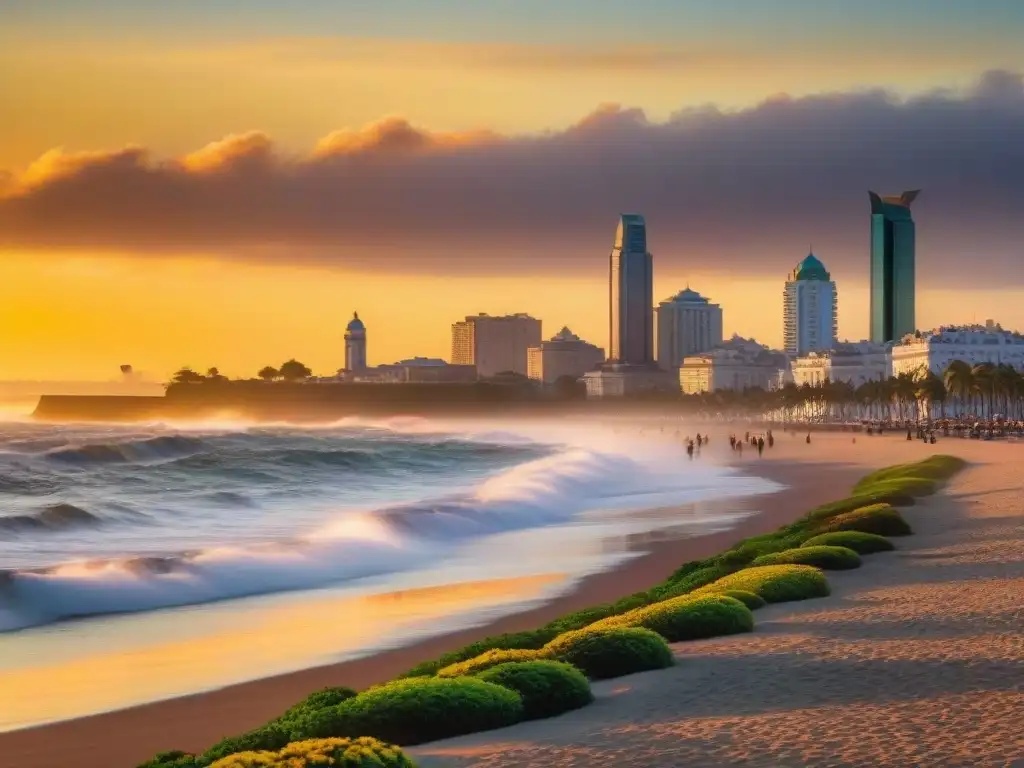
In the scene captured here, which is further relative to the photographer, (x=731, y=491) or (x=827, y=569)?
(x=731, y=491)

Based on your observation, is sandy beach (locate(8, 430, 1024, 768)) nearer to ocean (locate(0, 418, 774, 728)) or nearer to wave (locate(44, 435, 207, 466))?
ocean (locate(0, 418, 774, 728))

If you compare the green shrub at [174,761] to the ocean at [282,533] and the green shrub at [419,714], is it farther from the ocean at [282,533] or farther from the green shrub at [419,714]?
the ocean at [282,533]

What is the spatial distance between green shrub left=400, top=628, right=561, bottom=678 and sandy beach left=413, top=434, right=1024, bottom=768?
1927 mm

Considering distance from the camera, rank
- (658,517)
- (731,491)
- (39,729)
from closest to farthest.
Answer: (39,729)
(658,517)
(731,491)

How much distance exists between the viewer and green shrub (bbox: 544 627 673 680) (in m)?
15.4

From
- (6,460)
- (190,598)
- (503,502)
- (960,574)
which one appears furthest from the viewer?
(6,460)

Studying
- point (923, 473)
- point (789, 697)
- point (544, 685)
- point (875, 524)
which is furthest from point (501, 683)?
point (923, 473)

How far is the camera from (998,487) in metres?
48.6

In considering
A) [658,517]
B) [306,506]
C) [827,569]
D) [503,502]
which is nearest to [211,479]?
[306,506]

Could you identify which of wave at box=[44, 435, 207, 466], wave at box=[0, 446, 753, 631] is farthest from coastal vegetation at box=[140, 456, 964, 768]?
wave at box=[44, 435, 207, 466]

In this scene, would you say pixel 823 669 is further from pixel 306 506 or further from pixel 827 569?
pixel 306 506

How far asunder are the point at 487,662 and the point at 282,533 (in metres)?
28.3

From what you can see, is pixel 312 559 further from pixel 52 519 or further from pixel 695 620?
pixel 695 620

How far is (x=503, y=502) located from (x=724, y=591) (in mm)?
32715
